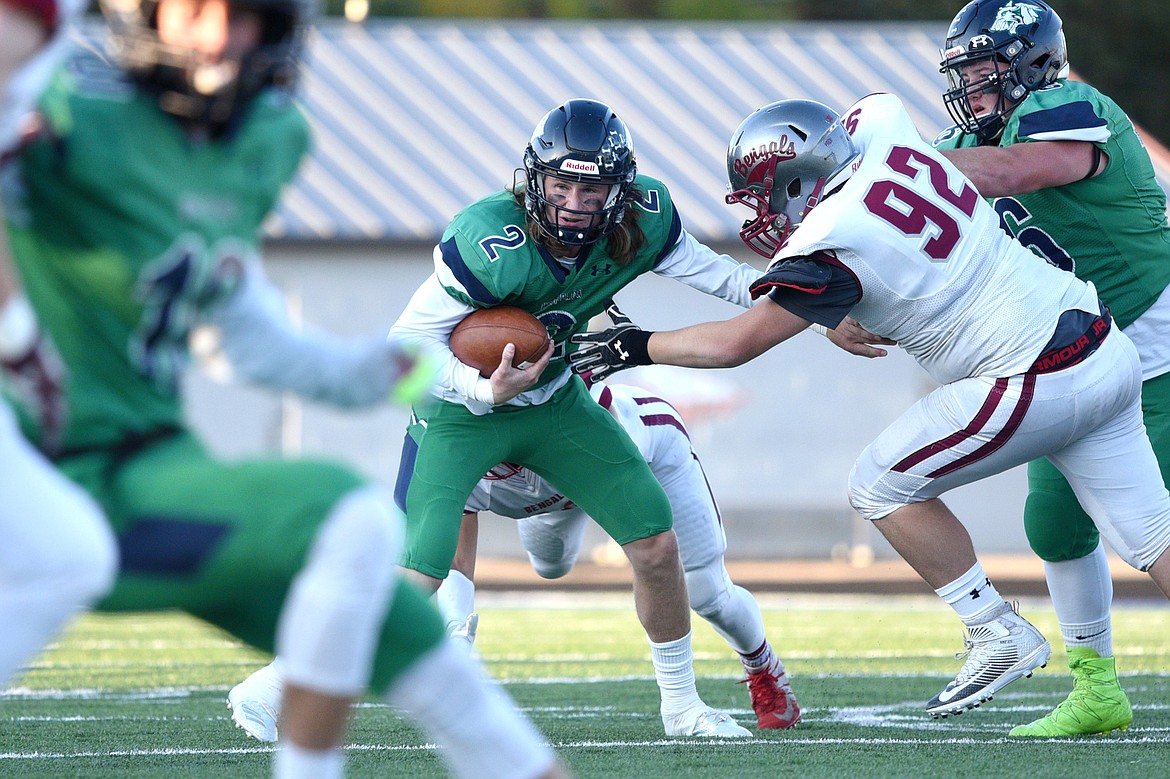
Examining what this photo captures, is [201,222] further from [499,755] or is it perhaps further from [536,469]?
[536,469]

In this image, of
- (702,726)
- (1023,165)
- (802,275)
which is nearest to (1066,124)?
(1023,165)

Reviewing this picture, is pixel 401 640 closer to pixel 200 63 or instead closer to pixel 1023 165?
pixel 200 63

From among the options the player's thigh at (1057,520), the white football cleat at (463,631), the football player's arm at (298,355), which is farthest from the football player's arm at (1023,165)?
the football player's arm at (298,355)

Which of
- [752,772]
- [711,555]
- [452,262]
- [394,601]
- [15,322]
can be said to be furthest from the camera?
[711,555]

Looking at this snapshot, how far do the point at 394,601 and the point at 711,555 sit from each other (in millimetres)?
2673

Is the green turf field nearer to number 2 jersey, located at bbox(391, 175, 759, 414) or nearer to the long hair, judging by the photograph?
number 2 jersey, located at bbox(391, 175, 759, 414)

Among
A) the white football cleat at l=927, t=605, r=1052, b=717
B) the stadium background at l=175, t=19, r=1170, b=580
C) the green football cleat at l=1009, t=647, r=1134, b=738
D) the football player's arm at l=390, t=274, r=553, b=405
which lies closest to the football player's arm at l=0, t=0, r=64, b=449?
the football player's arm at l=390, t=274, r=553, b=405

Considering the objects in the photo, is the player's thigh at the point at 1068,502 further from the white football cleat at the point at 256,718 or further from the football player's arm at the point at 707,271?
the white football cleat at the point at 256,718

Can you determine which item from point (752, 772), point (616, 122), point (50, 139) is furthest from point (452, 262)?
point (50, 139)

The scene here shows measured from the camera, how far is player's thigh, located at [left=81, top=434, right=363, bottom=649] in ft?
7.30

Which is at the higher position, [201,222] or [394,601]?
[201,222]

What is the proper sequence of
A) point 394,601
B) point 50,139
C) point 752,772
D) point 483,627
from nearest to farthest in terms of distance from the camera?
point 50,139 < point 394,601 < point 752,772 < point 483,627

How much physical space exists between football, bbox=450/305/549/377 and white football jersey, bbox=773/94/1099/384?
747 mm

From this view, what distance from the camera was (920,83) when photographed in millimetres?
15773
